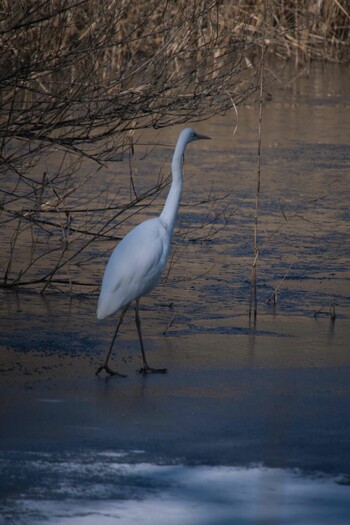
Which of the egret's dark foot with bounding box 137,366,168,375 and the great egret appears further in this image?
the great egret

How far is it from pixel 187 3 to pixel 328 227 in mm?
3104

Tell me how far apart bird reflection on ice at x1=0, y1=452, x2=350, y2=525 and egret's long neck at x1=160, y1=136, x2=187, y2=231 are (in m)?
2.12

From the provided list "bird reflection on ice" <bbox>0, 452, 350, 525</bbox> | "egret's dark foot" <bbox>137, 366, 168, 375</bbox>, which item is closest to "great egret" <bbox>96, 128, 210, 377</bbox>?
"egret's dark foot" <bbox>137, 366, 168, 375</bbox>

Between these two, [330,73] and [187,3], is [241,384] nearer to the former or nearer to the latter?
[187,3]

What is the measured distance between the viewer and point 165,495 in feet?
14.3

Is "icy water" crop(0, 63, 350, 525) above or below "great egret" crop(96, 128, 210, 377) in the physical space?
below

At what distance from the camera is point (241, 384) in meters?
5.82

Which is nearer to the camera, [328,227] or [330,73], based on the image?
[328,227]

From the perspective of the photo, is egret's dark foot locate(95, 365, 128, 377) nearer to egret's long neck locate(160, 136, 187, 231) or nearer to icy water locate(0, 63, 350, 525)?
icy water locate(0, 63, 350, 525)

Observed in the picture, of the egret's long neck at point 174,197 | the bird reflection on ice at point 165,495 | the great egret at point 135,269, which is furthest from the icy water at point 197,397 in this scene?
the egret's long neck at point 174,197

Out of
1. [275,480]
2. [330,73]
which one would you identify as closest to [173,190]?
[275,480]

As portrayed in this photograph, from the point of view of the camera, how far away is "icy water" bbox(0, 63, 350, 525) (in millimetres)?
4340

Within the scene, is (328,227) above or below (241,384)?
above

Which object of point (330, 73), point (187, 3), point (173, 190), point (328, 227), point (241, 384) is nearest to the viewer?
point (241, 384)
